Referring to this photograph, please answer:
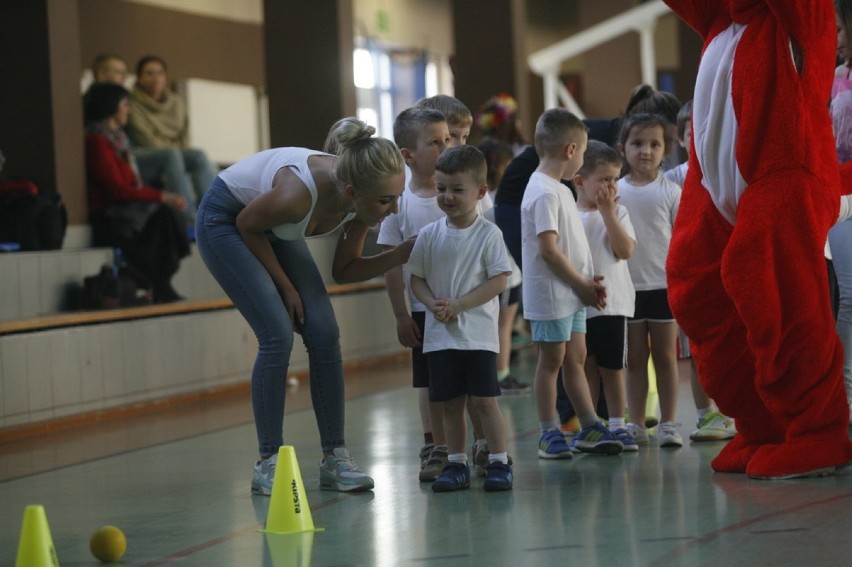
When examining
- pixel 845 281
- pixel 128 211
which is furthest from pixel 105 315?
pixel 845 281

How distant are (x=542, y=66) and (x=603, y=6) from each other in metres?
2.86

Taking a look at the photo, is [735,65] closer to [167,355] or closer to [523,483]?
[523,483]

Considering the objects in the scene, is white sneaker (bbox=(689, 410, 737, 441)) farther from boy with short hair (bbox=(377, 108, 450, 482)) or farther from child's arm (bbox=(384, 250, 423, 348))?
child's arm (bbox=(384, 250, 423, 348))

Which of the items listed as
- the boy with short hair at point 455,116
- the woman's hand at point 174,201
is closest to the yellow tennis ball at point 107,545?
the boy with short hair at point 455,116

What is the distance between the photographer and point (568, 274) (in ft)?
15.8

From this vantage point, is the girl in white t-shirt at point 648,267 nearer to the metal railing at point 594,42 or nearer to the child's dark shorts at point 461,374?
the child's dark shorts at point 461,374

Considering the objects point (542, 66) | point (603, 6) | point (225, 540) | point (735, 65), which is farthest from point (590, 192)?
point (603, 6)

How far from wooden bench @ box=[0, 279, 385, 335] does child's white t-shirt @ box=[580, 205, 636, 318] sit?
3009 mm

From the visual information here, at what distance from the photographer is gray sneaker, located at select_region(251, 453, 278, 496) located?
14.5 feet

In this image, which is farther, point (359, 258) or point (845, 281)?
point (845, 281)

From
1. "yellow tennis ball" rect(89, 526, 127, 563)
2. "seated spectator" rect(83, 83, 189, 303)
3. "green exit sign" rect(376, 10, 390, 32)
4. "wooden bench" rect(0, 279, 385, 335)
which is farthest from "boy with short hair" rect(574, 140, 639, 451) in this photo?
"green exit sign" rect(376, 10, 390, 32)

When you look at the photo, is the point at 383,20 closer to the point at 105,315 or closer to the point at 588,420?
the point at 105,315

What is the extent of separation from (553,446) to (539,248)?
0.74 m

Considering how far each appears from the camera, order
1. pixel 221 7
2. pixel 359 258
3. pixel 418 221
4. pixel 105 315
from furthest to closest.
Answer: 1. pixel 221 7
2. pixel 105 315
3. pixel 418 221
4. pixel 359 258
